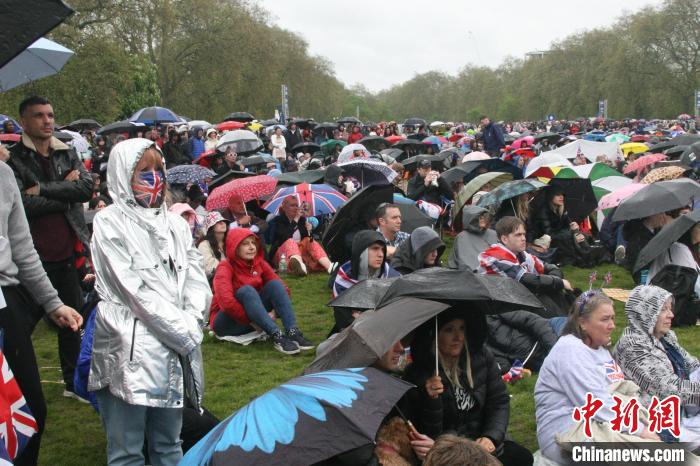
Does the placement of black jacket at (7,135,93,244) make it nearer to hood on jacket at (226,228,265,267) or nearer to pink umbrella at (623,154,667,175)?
hood on jacket at (226,228,265,267)

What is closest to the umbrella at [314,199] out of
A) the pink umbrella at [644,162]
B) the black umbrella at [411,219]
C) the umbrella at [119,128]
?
the black umbrella at [411,219]

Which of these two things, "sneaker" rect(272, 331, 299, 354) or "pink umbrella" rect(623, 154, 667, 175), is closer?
"sneaker" rect(272, 331, 299, 354)

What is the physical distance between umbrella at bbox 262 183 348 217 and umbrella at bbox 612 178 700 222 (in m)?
3.52

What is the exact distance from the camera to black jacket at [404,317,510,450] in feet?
12.8

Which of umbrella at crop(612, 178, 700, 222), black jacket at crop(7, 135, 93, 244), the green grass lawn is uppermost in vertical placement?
black jacket at crop(7, 135, 93, 244)

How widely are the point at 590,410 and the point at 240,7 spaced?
1990 inches

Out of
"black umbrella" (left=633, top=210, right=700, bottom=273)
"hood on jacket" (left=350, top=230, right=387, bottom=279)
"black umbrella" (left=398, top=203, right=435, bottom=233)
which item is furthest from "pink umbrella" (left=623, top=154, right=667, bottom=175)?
"hood on jacket" (left=350, top=230, right=387, bottom=279)

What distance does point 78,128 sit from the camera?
1009 inches

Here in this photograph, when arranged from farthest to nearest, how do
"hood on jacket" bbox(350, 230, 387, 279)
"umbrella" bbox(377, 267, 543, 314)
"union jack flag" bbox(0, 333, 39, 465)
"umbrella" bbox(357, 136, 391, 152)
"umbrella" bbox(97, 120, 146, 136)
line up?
1. "umbrella" bbox(357, 136, 391, 152)
2. "umbrella" bbox(97, 120, 146, 136)
3. "hood on jacket" bbox(350, 230, 387, 279)
4. "umbrella" bbox(377, 267, 543, 314)
5. "union jack flag" bbox(0, 333, 39, 465)

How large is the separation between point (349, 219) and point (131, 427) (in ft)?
16.7

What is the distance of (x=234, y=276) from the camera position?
7.08m

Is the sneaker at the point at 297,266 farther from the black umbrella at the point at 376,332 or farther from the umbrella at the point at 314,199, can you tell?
the black umbrella at the point at 376,332

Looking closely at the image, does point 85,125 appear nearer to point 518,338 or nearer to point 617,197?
point 617,197

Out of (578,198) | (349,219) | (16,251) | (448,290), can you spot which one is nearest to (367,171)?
(578,198)
